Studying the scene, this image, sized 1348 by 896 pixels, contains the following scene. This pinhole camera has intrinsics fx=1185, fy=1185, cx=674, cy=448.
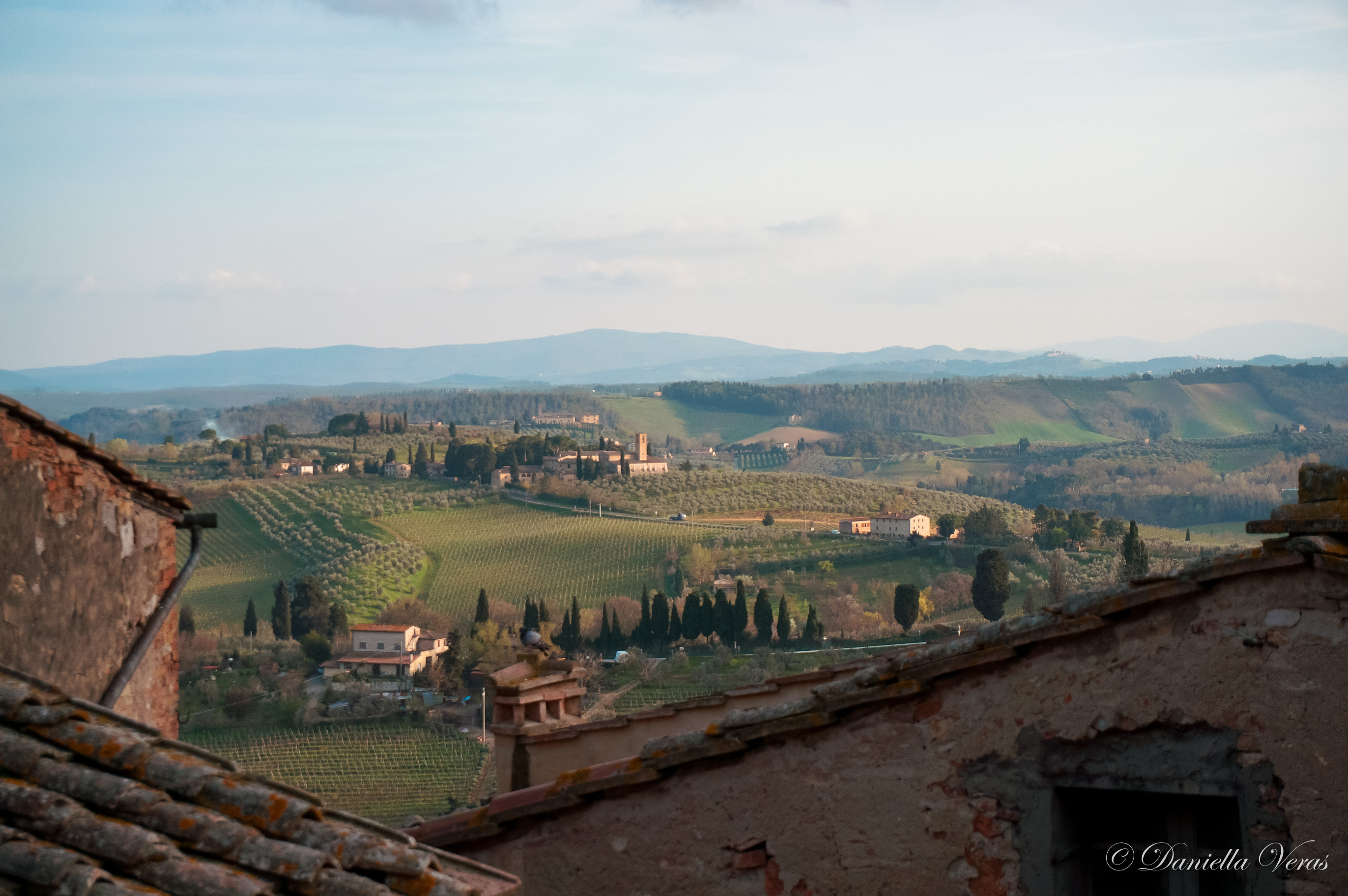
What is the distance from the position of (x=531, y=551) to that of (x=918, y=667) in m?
79.6

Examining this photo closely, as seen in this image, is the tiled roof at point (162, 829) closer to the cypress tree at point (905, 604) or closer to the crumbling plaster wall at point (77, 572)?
the crumbling plaster wall at point (77, 572)

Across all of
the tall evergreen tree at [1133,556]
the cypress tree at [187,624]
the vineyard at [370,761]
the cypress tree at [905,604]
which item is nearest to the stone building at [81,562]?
the vineyard at [370,761]

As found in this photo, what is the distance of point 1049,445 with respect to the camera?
173 meters

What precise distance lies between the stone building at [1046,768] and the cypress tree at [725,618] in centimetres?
5396

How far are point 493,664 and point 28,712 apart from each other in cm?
5322

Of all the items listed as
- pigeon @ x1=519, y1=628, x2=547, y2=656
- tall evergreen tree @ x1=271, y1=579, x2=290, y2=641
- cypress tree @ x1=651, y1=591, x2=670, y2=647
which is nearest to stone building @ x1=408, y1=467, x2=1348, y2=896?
pigeon @ x1=519, y1=628, x2=547, y2=656

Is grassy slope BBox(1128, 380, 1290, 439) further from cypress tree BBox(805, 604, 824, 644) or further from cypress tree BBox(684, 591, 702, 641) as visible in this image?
cypress tree BBox(684, 591, 702, 641)

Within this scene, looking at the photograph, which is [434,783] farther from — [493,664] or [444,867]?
[444,867]

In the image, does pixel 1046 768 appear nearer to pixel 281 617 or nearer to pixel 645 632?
pixel 645 632

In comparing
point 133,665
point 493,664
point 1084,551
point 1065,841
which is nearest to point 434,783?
point 493,664

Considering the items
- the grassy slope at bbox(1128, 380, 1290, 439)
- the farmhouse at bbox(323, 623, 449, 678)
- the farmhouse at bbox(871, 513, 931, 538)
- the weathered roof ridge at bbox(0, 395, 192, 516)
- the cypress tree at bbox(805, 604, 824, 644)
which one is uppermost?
the weathered roof ridge at bbox(0, 395, 192, 516)

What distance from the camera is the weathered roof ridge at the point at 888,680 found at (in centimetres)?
432

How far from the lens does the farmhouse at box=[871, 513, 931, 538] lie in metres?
84.3

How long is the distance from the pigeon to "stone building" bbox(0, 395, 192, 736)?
87.1 inches
